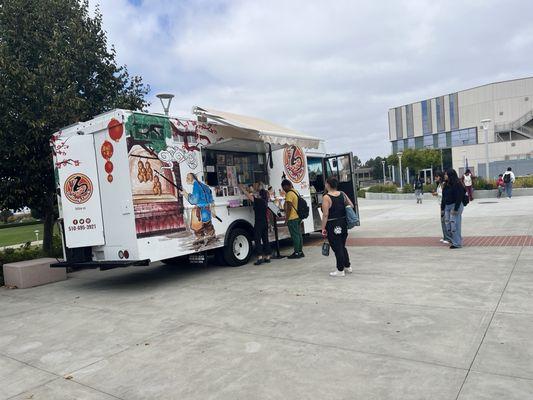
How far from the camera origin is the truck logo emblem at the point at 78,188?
747 cm

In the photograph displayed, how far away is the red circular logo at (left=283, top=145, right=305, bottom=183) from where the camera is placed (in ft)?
34.5

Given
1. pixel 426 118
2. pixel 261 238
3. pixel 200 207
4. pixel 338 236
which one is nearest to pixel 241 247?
pixel 261 238

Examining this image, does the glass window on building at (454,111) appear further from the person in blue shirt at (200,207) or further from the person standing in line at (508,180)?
the person in blue shirt at (200,207)

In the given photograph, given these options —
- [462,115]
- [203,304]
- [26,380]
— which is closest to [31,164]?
[203,304]

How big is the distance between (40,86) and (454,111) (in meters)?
68.2

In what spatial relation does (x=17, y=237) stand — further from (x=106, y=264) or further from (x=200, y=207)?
(x=200, y=207)

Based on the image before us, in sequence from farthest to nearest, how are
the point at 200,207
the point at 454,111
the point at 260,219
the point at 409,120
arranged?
the point at 409,120 < the point at 454,111 < the point at 260,219 < the point at 200,207

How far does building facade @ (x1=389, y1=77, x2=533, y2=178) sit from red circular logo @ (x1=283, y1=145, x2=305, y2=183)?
42.0m

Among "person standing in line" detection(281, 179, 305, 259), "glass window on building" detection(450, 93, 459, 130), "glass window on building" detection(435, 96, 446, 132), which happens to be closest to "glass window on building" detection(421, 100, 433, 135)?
"glass window on building" detection(435, 96, 446, 132)

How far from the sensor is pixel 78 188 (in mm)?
7547

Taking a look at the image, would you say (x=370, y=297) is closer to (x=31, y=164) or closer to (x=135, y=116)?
(x=135, y=116)

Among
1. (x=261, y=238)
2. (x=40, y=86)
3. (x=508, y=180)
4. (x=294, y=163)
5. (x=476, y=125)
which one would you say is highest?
(x=476, y=125)

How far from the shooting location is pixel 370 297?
226 inches

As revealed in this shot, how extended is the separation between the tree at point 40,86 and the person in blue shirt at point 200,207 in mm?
A: 3860
